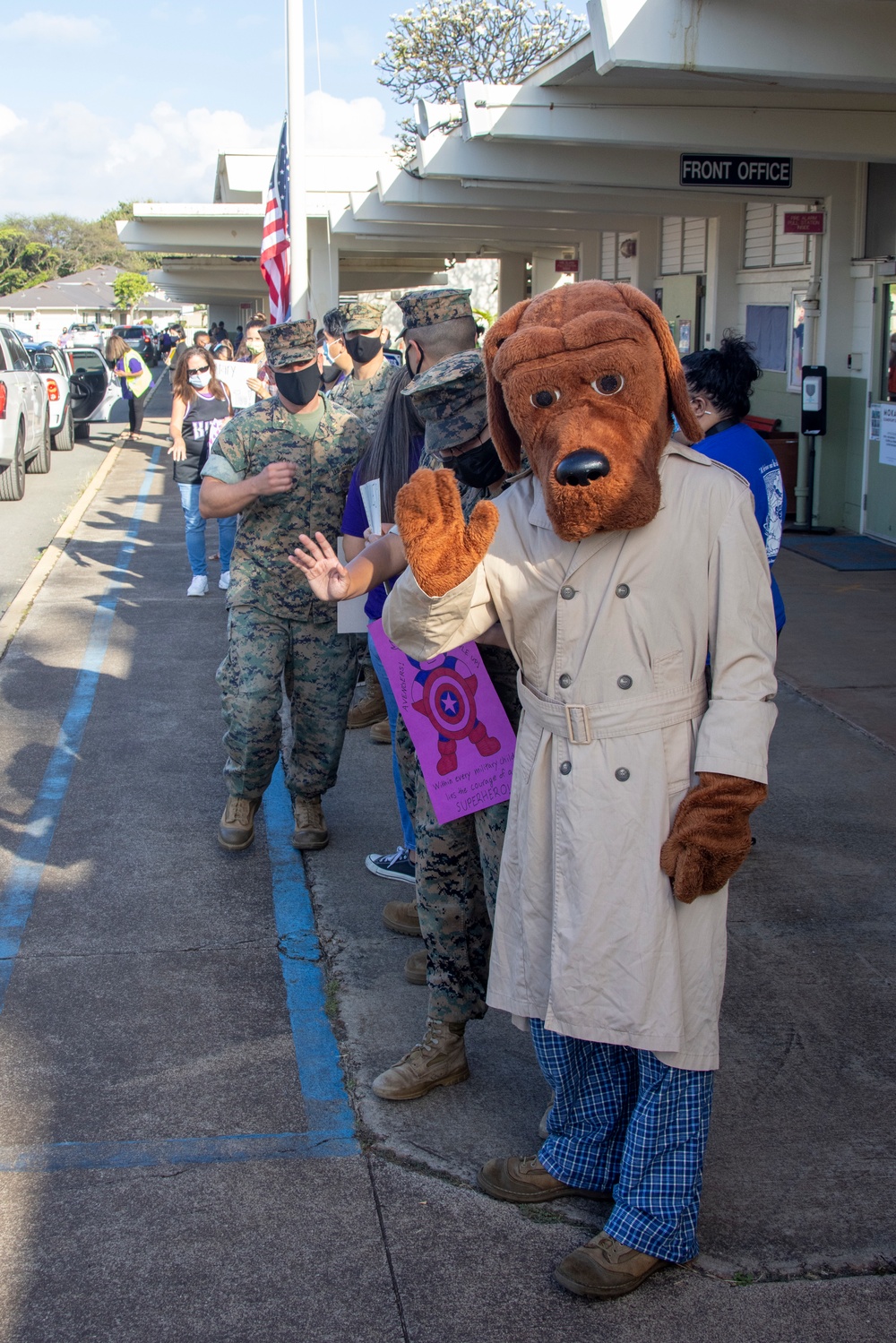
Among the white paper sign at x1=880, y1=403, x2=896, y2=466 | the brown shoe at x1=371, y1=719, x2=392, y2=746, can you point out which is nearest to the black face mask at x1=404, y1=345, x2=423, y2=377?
the brown shoe at x1=371, y1=719, x2=392, y2=746

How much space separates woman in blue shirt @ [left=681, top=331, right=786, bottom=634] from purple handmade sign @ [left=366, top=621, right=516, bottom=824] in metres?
1.55

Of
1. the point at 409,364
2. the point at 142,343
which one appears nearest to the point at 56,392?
the point at 409,364

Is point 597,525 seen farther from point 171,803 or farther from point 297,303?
point 297,303

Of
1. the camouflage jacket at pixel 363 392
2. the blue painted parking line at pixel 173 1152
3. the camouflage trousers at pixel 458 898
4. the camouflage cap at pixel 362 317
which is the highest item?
the camouflage cap at pixel 362 317

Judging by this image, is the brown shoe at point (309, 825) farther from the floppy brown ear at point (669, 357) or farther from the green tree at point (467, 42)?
the green tree at point (467, 42)

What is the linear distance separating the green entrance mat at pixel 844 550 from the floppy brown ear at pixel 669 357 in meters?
8.67

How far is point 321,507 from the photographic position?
5.21 metres

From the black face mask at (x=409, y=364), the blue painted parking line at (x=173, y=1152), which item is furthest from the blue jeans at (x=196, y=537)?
the blue painted parking line at (x=173, y=1152)

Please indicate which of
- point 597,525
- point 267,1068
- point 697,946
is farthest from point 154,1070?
point 597,525

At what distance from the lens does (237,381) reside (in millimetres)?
10805

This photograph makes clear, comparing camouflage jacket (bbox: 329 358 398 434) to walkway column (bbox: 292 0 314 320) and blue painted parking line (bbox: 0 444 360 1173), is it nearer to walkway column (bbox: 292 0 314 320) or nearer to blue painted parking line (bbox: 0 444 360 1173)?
blue painted parking line (bbox: 0 444 360 1173)

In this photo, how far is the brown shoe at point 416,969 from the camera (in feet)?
13.8

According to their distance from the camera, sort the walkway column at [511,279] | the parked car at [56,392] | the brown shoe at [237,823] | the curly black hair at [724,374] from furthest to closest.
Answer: the walkway column at [511,279] → the parked car at [56,392] → the brown shoe at [237,823] → the curly black hair at [724,374]

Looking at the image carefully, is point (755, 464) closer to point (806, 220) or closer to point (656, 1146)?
point (656, 1146)
